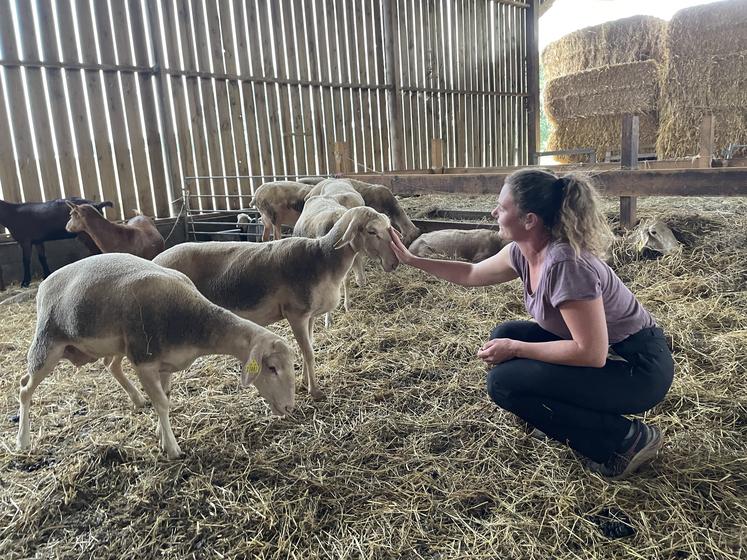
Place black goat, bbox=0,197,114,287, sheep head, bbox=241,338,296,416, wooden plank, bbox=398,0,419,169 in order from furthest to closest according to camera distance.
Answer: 1. wooden plank, bbox=398,0,419,169
2. black goat, bbox=0,197,114,287
3. sheep head, bbox=241,338,296,416

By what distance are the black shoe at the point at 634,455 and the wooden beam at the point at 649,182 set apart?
3.21 meters

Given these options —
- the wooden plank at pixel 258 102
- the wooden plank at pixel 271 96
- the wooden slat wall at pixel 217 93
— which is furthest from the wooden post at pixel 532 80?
the wooden plank at pixel 258 102

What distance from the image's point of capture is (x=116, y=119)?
30.2 feet

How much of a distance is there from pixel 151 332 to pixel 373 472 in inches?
55.5

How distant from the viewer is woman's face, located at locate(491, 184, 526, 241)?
2.50m

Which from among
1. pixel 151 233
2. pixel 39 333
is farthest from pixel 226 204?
pixel 39 333

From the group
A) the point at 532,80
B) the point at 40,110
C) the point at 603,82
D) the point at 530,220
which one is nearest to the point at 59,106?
the point at 40,110

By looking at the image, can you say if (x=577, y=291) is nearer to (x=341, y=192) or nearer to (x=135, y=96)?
(x=341, y=192)

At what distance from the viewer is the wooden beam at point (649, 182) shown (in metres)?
4.80

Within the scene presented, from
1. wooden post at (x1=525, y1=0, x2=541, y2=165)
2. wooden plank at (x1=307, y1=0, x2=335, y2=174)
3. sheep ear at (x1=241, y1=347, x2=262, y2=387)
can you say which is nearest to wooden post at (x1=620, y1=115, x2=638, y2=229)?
sheep ear at (x1=241, y1=347, x2=262, y2=387)

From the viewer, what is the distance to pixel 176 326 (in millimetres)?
2936

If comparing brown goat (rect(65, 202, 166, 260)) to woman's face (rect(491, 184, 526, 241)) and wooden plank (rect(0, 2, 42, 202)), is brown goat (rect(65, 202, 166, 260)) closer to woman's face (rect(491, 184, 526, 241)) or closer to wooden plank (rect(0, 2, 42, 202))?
wooden plank (rect(0, 2, 42, 202))

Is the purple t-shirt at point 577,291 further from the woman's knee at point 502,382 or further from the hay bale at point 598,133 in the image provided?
the hay bale at point 598,133

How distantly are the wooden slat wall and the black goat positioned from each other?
1011 mm
